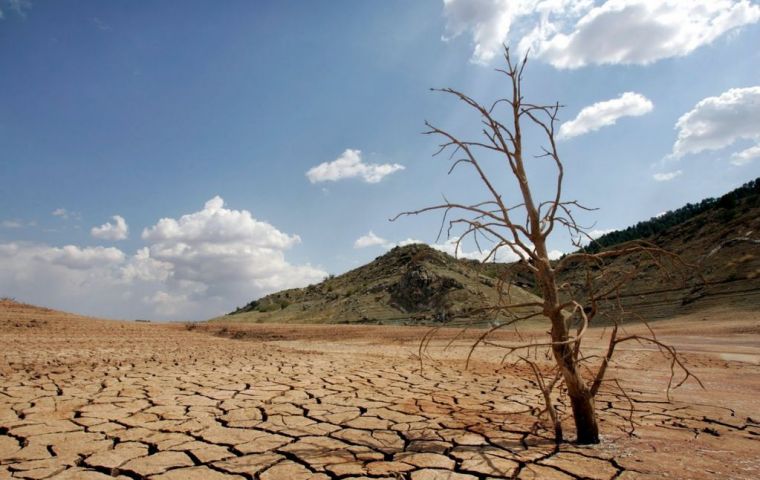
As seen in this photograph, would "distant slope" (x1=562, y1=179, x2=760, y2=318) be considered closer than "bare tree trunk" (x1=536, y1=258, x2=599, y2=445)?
No

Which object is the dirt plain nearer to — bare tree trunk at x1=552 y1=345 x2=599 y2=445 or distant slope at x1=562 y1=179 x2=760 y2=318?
bare tree trunk at x1=552 y1=345 x2=599 y2=445

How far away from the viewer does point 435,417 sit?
3.69m

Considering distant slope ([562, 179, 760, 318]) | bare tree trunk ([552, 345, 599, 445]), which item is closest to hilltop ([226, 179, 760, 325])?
distant slope ([562, 179, 760, 318])

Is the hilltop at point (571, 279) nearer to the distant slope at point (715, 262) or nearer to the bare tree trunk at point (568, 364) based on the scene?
the distant slope at point (715, 262)

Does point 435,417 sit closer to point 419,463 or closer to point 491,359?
point 419,463

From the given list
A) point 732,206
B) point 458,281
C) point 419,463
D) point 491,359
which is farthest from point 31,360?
point 732,206

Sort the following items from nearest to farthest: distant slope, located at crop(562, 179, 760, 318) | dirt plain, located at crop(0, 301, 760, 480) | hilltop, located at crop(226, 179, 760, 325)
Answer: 1. dirt plain, located at crop(0, 301, 760, 480)
2. distant slope, located at crop(562, 179, 760, 318)
3. hilltop, located at crop(226, 179, 760, 325)

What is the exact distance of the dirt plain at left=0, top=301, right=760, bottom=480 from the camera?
2.51 meters

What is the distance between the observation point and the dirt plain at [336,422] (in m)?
2.51

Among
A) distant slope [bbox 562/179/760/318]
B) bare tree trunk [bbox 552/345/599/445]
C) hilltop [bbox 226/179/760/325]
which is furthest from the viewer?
hilltop [bbox 226/179/760/325]

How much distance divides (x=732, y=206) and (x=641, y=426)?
27.6 meters

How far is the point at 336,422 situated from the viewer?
3498mm

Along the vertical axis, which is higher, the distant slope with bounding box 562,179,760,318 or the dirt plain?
the distant slope with bounding box 562,179,760,318

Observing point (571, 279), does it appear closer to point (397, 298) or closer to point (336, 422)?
point (397, 298)
